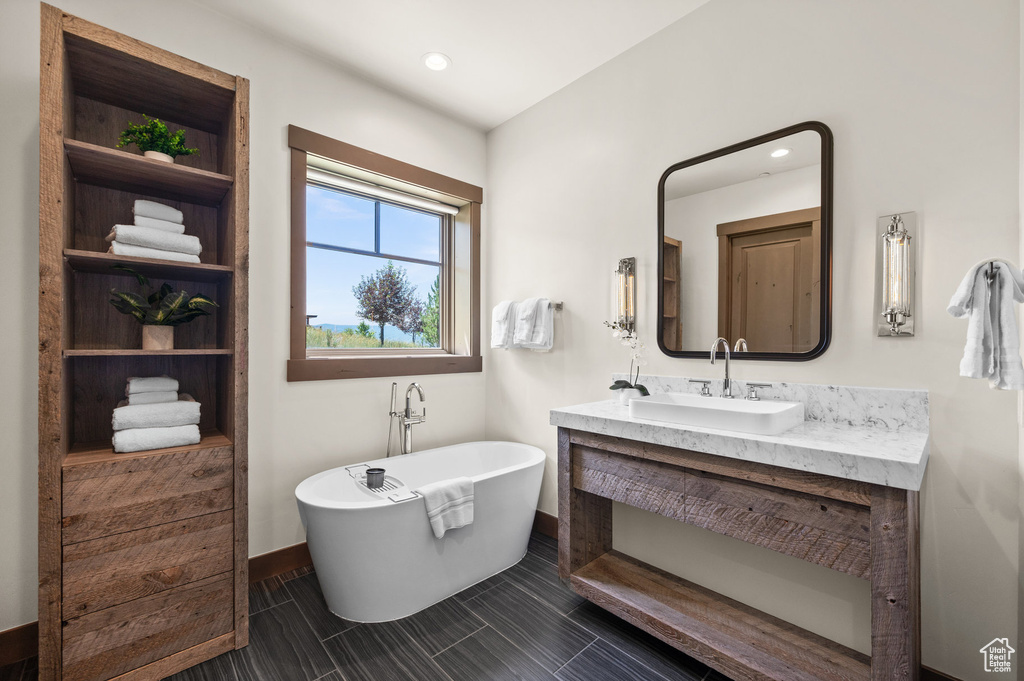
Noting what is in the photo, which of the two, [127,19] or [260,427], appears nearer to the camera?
[127,19]

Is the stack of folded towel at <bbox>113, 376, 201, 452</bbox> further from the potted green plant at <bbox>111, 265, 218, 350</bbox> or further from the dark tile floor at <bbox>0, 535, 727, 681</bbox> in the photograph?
the dark tile floor at <bbox>0, 535, 727, 681</bbox>

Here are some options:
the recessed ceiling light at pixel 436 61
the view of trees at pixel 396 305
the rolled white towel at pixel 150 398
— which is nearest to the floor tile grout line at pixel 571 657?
the rolled white towel at pixel 150 398

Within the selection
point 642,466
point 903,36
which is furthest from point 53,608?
point 903,36

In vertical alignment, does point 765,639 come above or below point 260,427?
below

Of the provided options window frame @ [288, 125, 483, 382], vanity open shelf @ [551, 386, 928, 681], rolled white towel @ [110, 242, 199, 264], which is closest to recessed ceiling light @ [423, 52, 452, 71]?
window frame @ [288, 125, 483, 382]

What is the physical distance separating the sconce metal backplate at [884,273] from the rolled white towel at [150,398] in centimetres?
256

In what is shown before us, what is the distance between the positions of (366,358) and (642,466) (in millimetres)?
1605

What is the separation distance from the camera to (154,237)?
5.47 ft

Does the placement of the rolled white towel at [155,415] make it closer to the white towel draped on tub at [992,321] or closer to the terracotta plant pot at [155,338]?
the terracotta plant pot at [155,338]

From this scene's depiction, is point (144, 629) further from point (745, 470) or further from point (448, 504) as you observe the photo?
point (745, 470)

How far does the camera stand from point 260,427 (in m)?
2.23

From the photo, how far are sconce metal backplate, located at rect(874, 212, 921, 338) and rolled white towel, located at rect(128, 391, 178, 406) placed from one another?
101 inches

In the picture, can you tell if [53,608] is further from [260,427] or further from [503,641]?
[503,641]

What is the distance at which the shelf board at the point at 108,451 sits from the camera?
1.53 metres
